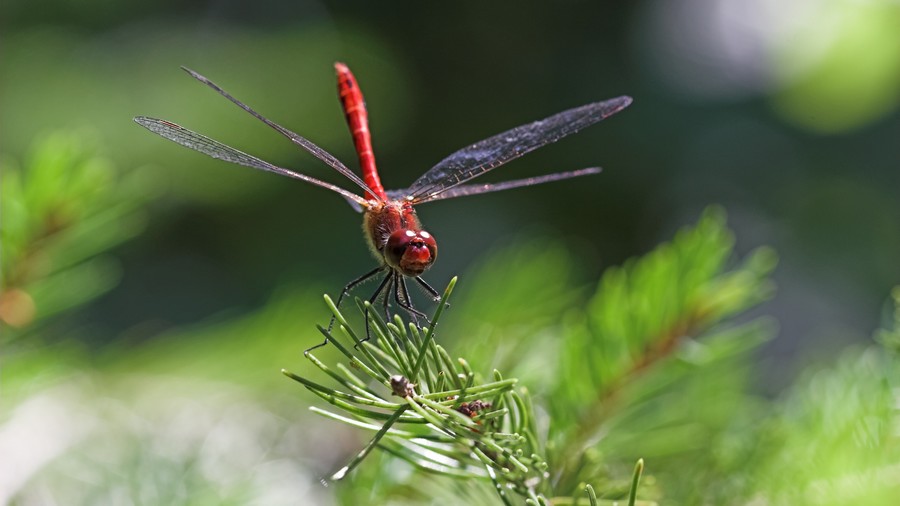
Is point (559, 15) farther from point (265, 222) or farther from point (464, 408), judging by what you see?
point (464, 408)

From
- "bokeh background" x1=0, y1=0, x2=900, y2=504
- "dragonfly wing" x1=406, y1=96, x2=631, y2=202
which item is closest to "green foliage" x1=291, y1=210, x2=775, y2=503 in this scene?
"dragonfly wing" x1=406, y1=96, x2=631, y2=202

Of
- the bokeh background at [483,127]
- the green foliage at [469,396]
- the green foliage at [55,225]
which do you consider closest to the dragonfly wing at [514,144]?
the green foliage at [469,396]

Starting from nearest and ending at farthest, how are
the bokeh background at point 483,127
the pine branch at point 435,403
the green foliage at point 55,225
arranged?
1. the pine branch at point 435,403
2. the green foliage at point 55,225
3. the bokeh background at point 483,127

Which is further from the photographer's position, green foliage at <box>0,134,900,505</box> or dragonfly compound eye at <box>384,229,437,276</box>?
dragonfly compound eye at <box>384,229,437,276</box>

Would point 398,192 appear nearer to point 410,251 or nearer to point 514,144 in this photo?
point 514,144

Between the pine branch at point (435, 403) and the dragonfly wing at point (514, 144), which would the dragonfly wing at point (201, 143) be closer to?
the dragonfly wing at point (514, 144)

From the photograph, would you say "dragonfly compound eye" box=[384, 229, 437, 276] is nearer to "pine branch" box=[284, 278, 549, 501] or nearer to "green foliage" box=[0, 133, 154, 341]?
"pine branch" box=[284, 278, 549, 501]

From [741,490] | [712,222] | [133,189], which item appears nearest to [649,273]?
[712,222]
